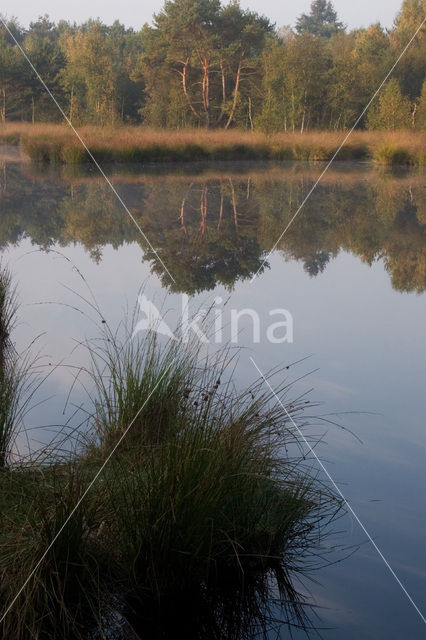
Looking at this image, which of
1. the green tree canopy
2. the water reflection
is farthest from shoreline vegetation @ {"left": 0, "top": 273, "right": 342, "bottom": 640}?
the green tree canopy

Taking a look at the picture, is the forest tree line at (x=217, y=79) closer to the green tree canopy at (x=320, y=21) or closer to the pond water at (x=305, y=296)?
the green tree canopy at (x=320, y=21)

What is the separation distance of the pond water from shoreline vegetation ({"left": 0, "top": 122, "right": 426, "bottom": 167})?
7.51ft

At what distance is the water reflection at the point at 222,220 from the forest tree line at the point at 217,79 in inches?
242

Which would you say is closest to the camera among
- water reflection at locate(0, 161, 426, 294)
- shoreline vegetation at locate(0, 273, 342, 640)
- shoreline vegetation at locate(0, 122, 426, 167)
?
shoreline vegetation at locate(0, 273, 342, 640)

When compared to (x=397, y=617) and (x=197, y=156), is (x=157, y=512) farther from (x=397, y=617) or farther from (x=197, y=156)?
(x=197, y=156)

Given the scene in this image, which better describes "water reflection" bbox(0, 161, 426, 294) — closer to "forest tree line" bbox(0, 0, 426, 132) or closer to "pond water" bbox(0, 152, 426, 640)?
"pond water" bbox(0, 152, 426, 640)

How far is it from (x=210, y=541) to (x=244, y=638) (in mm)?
165

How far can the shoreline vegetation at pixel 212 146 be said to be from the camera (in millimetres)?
11516

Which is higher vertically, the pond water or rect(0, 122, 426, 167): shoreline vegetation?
rect(0, 122, 426, 167): shoreline vegetation

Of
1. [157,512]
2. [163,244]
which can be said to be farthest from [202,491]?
[163,244]

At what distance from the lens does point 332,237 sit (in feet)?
19.2

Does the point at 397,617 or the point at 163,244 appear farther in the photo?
the point at 163,244

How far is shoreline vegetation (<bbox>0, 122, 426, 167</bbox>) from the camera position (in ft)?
37.8

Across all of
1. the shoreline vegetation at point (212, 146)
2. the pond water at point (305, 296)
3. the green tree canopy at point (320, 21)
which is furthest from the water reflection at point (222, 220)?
the green tree canopy at point (320, 21)
